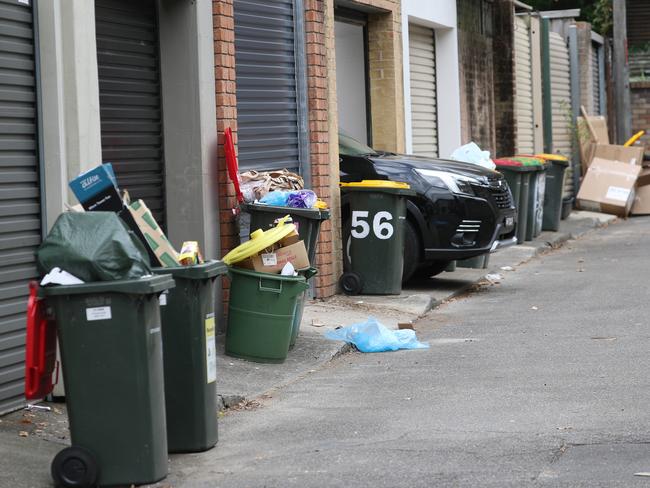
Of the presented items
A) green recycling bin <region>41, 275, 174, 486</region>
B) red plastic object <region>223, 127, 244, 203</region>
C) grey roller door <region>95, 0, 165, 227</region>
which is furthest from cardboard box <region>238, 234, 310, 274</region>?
green recycling bin <region>41, 275, 174, 486</region>

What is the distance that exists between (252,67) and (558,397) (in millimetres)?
4836

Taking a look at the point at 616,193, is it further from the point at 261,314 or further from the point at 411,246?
the point at 261,314

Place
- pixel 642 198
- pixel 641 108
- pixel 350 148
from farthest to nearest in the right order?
pixel 641 108 → pixel 642 198 → pixel 350 148

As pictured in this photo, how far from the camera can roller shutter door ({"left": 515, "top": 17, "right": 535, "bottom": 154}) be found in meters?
22.0

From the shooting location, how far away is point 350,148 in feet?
43.8

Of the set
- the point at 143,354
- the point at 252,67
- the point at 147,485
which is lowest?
the point at 147,485

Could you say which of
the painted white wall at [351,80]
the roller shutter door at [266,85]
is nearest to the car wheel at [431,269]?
the painted white wall at [351,80]

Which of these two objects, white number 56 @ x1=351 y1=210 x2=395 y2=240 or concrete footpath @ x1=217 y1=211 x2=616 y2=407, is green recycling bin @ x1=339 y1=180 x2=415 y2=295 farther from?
concrete footpath @ x1=217 y1=211 x2=616 y2=407

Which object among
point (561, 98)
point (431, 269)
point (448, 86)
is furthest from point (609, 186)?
point (431, 269)

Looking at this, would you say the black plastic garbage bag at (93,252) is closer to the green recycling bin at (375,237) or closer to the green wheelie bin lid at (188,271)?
the green wheelie bin lid at (188,271)

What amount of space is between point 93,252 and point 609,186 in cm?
1899

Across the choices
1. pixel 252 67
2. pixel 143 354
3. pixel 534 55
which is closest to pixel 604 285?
pixel 252 67

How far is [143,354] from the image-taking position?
586 centimetres

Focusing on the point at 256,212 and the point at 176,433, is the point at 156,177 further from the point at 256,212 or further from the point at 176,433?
the point at 176,433
